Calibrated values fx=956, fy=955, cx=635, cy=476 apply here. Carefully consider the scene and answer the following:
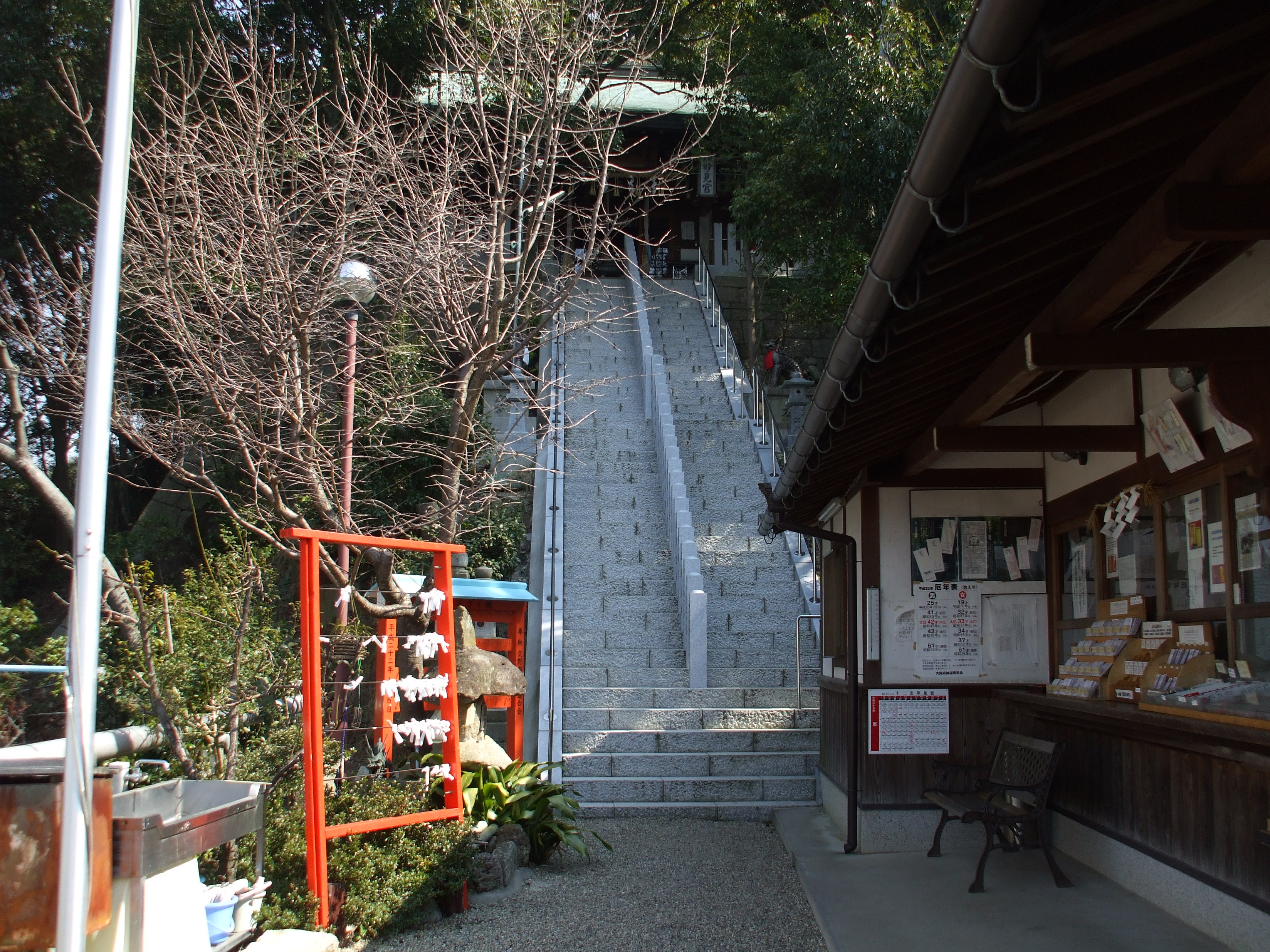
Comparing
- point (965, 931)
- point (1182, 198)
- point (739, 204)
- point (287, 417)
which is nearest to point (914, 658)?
point (965, 931)

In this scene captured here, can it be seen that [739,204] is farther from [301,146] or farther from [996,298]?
[996,298]

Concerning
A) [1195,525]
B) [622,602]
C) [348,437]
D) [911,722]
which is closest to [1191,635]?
[1195,525]

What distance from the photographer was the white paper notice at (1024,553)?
266 inches

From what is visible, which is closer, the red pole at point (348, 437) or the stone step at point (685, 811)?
the red pole at point (348, 437)

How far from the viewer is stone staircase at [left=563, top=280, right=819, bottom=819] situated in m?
8.73

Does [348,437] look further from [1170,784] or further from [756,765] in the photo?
[1170,784]

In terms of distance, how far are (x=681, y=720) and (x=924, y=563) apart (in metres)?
3.42

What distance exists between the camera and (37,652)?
748 centimetres

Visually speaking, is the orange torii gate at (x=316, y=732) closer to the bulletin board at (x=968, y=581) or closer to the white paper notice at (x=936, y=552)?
the bulletin board at (x=968, y=581)

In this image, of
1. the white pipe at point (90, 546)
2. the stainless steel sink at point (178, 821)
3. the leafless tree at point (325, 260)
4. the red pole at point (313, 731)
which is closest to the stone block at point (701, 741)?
the leafless tree at point (325, 260)

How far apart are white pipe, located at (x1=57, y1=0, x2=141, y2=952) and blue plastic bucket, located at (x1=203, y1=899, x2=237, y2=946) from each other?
122 cm

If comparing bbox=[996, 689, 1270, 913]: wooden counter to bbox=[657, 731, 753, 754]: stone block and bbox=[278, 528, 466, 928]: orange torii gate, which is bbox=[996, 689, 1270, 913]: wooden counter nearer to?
bbox=[657, 731, 753, 754]: stone block

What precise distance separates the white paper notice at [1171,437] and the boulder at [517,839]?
4598 mm

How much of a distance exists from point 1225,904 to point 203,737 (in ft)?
17.7
